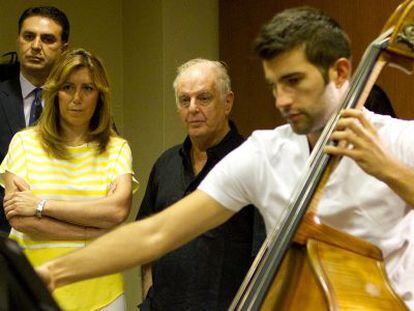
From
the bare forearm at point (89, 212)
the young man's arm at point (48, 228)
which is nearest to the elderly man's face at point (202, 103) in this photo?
the bare forearm at point (89, 212)

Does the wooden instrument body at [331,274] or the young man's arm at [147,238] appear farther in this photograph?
the young man's arm at [147,238]

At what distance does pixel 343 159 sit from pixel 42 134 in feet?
3.53

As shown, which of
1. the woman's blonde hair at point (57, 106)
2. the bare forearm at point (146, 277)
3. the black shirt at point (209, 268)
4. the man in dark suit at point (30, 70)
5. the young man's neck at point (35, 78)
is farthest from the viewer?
the young man's neck at point (35, 78)

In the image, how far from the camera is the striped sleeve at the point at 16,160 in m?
2.20

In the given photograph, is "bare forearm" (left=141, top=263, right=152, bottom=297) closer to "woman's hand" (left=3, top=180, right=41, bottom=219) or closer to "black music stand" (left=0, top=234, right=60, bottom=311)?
"woman's hand" (left=3, top=180, right=41, bottom=219)

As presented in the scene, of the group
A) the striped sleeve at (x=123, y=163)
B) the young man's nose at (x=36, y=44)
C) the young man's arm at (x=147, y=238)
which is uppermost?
the young man's nose at (x=36, y=44)

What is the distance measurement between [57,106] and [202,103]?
43 cm

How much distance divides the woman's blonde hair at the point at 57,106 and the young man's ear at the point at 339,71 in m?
0.99

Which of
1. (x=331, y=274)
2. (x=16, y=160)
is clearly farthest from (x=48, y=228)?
(x=331, y=274)

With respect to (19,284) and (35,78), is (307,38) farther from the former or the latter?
(35,78)

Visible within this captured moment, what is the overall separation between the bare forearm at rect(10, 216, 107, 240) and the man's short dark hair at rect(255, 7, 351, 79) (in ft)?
3.01

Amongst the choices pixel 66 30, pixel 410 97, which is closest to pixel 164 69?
pixel 66 30

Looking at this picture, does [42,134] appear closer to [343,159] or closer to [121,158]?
[121,158]

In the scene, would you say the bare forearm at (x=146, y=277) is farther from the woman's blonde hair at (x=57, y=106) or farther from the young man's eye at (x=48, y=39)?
the young man's eye at (x=48, y=39)
